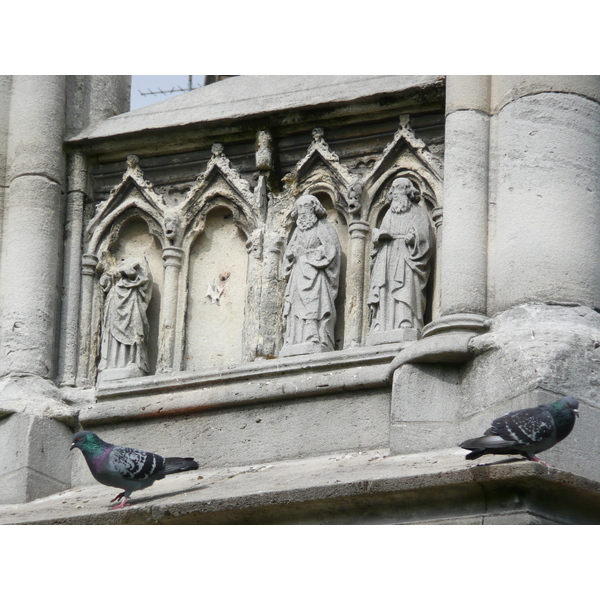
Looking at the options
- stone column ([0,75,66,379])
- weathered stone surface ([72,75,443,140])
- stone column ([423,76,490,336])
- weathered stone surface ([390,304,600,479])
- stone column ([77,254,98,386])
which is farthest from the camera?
stone column ([77,254,98,386])

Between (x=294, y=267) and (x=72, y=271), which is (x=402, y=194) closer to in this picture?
(x=294, y=267)

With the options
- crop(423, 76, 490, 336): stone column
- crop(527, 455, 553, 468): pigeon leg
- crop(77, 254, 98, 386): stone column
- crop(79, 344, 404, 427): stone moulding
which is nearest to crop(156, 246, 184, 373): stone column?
crop(79, 344, 404, 427): stone moulding

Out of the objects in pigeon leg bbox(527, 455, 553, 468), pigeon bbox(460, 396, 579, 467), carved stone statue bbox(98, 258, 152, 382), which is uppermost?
carved stone statue bbox(98, 258, 152, 382)

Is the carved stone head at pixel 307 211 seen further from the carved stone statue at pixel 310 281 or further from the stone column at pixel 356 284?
the stone column at pixel 356 284

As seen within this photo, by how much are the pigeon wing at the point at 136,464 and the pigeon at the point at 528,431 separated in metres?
1.98

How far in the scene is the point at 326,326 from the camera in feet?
38.5

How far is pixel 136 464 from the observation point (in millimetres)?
10727

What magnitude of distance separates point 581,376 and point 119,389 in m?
3.24

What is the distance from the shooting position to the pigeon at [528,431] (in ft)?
31.4

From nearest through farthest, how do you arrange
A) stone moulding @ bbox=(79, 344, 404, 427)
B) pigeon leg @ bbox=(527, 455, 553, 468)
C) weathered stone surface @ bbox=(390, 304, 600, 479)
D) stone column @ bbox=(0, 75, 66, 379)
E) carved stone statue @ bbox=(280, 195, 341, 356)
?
pigeon leg @ bbox=(527, 455, 553, 468) < weathered stone surface @ bbox=(390, 304, 600, 479) < stone moulding @ bbox=(79, 344, 404, 427) < carved stone statue @ bbox=(280, 195, 341, 356) < stone column @ bbox=(0, 75, 66, 379)

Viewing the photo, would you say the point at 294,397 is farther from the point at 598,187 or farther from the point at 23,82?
the point at 23,82

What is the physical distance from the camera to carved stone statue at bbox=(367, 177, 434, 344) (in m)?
11.5

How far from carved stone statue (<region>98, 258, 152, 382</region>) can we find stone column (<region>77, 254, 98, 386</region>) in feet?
0.49

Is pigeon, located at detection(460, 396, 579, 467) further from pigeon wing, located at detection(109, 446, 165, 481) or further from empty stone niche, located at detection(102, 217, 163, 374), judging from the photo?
empty stone niche, located at detection(102, 217, 163, 374)
